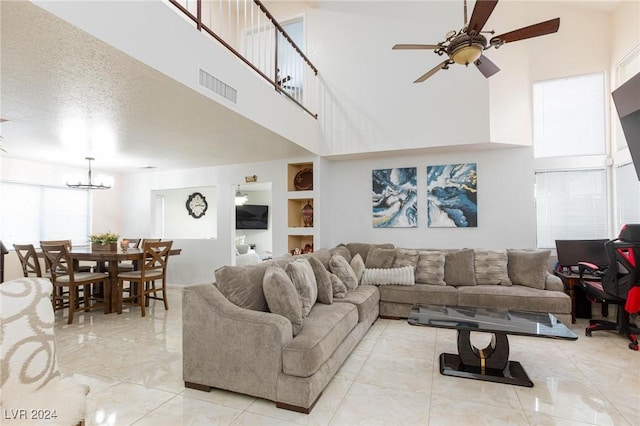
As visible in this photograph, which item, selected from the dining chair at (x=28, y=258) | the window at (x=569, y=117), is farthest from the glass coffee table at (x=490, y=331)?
the dining chair at (x=28, y=258)

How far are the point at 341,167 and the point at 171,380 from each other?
406 cm

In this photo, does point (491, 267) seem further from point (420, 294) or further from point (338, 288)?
point (338, 288)

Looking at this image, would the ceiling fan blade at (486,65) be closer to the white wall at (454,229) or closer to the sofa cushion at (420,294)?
the white wall at (454,229)

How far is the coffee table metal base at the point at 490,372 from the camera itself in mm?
2518

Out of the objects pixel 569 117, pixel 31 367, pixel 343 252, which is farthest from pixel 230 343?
pixel 569 117

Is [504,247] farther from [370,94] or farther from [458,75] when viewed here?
[370,94]

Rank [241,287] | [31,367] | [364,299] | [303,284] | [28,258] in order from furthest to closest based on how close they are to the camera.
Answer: [28,258] → [364,299] → [303,284] → [241,287] → [31,367]

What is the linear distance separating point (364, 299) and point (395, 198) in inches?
88.0

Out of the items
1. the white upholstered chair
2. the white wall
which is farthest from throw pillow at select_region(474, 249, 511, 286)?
the white upholstered chair

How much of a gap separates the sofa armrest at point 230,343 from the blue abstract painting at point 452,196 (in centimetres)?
350

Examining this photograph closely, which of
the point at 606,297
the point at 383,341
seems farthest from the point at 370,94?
the point at 606,297

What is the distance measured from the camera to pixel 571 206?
4.68 m

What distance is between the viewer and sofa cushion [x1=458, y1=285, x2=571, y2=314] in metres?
3.64

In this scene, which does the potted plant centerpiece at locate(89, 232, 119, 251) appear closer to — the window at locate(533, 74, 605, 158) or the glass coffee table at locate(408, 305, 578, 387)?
the glass coffee table at locate(408, 305, 578, 387)
